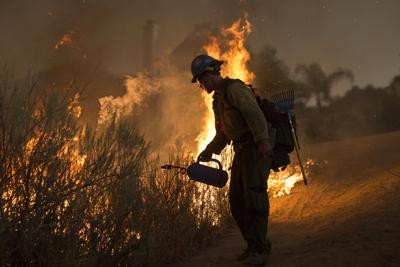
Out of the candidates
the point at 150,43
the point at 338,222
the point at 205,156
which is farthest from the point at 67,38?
the point at 338,222

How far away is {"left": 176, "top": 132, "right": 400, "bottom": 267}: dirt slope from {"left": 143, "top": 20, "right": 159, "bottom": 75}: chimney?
62.6 ft

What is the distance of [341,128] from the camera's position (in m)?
18.9

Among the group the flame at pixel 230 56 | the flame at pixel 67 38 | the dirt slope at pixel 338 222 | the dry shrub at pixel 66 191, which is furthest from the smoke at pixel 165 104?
the dry shrub at pixel 66 191

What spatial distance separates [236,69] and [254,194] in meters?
5.71

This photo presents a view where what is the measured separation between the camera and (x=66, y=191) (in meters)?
3.28

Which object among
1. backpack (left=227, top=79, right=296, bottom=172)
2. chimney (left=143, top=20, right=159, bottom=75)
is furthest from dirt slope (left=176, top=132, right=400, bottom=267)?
chimney (left=143, top=20, right=159, bottom=75)

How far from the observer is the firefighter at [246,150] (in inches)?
148

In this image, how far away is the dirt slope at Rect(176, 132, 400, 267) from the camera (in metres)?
3.76

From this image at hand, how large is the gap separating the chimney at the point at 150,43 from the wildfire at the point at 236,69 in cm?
1536

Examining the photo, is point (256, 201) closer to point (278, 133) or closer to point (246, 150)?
point (246, 150)

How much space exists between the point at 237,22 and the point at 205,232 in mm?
7282

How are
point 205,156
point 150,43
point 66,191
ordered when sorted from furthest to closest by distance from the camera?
1. point 150,43
2. point 205,156
3. point 66,191

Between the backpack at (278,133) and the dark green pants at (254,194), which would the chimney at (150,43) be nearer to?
the backpack at (278,133)

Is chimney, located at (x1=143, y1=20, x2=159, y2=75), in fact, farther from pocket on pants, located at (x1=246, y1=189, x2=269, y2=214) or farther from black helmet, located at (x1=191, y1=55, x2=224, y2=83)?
pocket on pants, located at (x1=246, y1=189, x2=269, y2=214)
